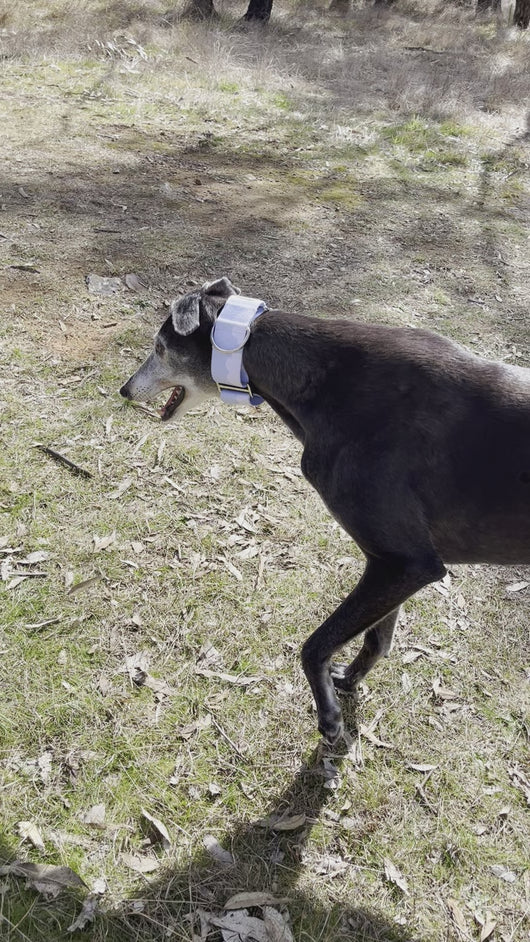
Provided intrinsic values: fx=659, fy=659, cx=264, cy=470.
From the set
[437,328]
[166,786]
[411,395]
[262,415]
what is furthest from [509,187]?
[166,786]

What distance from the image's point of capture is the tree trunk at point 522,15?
21.0 metres

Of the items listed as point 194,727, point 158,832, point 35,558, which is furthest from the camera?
point 35,558

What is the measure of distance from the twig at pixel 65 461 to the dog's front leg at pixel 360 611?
7.67ft

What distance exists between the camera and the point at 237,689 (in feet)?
12.0

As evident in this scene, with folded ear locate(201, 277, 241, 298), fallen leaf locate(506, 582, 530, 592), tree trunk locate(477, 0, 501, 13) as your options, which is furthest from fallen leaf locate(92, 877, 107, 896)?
tree trunk locate(477, 0, 501, 13)

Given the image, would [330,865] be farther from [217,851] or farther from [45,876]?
[45,876]

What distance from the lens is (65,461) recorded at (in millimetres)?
4824

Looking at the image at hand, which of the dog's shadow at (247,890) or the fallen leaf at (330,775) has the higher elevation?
the fallen leaf at (330,775)

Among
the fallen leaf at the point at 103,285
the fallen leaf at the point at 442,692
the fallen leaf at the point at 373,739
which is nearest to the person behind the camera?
the fallen leaf at the point at 373,739

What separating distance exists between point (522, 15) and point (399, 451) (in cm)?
2456

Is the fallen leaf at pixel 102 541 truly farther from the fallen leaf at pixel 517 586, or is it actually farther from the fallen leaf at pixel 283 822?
the fallen leaf at pixel 517 586

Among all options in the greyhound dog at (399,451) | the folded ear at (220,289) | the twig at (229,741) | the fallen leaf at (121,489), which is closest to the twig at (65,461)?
the fallen leaf at (121,489)

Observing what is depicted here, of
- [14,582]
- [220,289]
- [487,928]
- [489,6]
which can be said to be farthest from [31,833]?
[489,6]

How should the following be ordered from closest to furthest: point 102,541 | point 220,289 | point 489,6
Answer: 1. point 220,289
2. point 102,541
3. point 489,6
